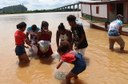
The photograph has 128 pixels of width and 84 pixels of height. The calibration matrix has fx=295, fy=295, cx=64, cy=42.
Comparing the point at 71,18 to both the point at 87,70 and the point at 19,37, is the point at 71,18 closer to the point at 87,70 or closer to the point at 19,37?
the point at 87,70

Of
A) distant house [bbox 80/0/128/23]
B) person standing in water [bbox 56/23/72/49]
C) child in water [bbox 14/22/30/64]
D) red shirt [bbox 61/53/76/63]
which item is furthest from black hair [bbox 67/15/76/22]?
distant house [bbox 80/0/128/23]

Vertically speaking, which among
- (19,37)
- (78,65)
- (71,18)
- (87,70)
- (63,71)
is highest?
(71,18)

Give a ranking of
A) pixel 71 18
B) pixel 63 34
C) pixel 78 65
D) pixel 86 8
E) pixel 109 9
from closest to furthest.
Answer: pixel 78 65 < pixel 71 18 < pixel 63 34 < pixel 109 9 < pixel 86 8

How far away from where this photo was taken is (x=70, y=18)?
27.2 ft

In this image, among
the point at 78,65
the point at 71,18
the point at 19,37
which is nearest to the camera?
the point at 78,65

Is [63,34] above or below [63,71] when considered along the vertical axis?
above

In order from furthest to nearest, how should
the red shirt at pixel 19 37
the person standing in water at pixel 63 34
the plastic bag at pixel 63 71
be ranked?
the red shirt at pixel 19 37 < the person standing in water at pixel 63 34 < the plastic bag at pixel 63 71

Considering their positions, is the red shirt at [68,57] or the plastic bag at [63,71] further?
the plastic bag at [63,71]

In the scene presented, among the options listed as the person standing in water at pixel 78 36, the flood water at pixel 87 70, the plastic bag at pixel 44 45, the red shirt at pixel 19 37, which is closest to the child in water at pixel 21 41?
the red shirt at pixel 19 37

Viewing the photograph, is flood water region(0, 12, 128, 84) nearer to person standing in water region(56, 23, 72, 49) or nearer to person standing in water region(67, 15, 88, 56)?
person standing in water region(67, 15, 88, 56)

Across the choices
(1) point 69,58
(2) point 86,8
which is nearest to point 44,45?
(1) point 69,58

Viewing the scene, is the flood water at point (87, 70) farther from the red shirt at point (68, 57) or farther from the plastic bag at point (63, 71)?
the red shirt at point (68, 57)

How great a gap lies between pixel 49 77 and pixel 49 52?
2.27 metres

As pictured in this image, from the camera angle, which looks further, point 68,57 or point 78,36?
point 78,36
